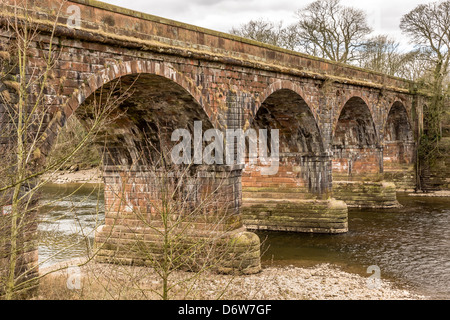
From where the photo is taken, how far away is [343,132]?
22.7 m

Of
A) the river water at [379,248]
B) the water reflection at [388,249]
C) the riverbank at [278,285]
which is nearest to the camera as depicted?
the riverbank at [278,285]

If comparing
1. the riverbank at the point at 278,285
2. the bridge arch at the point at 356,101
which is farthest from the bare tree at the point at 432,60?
the riverbank at the point at 278,285

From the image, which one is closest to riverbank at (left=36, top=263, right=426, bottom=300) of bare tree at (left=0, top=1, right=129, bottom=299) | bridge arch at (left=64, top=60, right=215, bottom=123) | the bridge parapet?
bare tree at (left=0, top=1, right=129, bottom=299)

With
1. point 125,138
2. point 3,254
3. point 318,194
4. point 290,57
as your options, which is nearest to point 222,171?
point 125,138

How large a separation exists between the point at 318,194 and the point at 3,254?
12.8 metres

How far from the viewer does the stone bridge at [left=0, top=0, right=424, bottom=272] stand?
8.36 m

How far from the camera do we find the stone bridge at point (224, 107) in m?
8.36

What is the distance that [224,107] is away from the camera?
1192cm

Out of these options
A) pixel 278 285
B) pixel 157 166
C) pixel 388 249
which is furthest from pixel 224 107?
pixel 388 249

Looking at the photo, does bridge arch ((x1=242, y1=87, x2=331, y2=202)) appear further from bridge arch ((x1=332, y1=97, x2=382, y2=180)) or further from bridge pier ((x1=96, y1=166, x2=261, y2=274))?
bridge arch ((x1=332, y1=97, x2=382, y2=180))

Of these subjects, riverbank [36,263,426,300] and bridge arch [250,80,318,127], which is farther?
bridge arch [250,80,318,127]

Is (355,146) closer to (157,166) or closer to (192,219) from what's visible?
(157,166)

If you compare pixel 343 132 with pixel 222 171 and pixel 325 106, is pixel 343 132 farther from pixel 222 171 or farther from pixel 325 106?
pixel 222 171

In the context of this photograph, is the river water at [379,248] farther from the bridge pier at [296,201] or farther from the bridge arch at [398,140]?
the bridge arch at [398,140]
